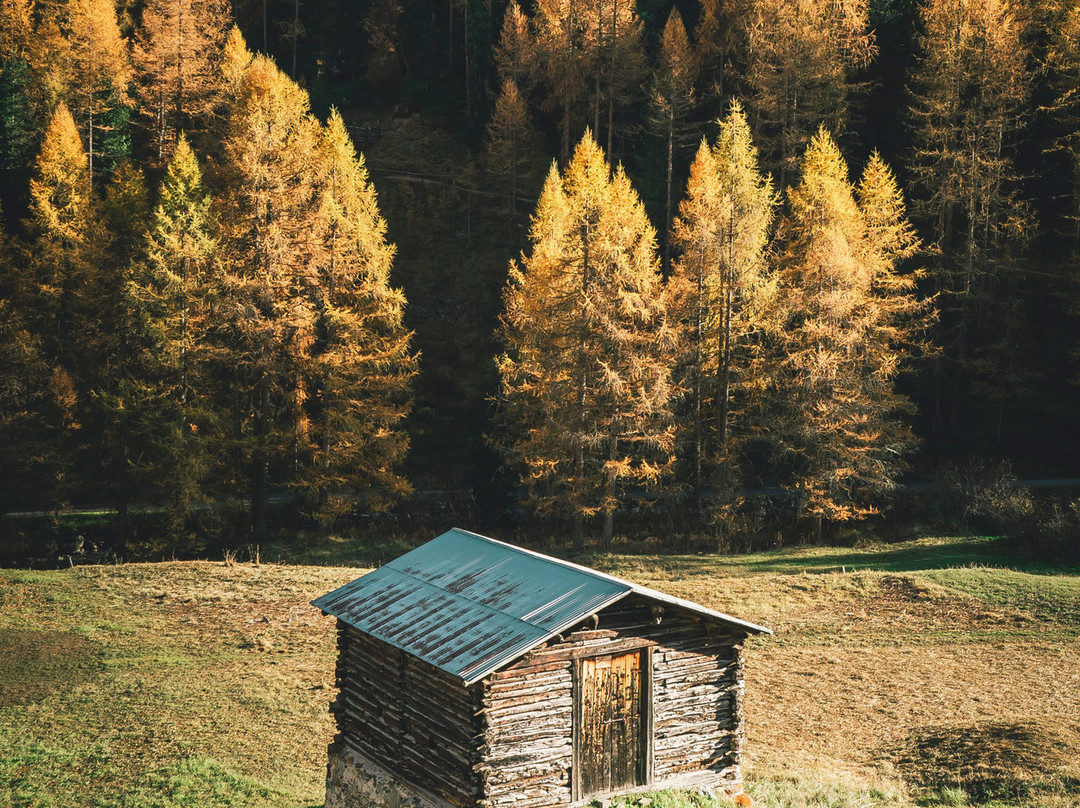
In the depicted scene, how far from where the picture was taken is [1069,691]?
20.2 m

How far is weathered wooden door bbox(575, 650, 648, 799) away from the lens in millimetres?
13656

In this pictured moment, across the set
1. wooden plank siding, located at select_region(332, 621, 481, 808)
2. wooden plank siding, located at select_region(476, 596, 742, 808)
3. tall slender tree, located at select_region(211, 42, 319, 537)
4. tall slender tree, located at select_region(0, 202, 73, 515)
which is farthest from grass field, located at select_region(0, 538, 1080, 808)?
tall slender tree, located at select_region(0, 202, 73, 515)

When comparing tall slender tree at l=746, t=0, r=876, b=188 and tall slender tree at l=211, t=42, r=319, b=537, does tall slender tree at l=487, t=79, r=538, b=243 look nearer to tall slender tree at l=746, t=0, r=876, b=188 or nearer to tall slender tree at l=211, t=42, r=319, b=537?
tall slender tree at l=746, t=0, r=876, b=188

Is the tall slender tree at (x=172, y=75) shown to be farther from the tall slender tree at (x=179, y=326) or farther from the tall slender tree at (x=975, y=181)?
the tall slender tree at (x=975, y=181)

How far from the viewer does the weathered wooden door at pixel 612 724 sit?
1366 cm

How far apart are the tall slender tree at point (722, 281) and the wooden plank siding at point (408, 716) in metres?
21.3

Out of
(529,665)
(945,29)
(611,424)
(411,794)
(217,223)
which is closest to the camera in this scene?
(529,665)

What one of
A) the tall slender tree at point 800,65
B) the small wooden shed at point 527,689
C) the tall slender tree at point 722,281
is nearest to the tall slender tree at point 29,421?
the tall slender tree at point 722,281

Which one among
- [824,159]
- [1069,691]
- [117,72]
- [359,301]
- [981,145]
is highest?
[117,72]

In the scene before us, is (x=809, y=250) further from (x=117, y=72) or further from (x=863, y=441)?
(x=117, y=72)

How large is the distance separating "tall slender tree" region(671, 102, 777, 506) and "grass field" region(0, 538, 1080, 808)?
712cm

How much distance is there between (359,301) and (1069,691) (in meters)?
26.9

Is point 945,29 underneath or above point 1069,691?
above

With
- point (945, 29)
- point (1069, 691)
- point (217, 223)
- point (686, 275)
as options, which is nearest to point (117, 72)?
point (217, 223)
